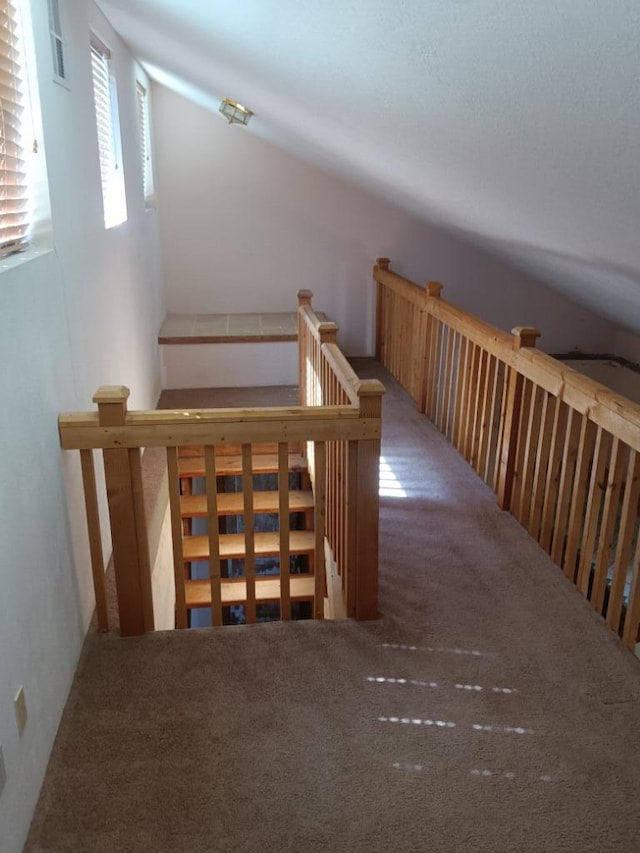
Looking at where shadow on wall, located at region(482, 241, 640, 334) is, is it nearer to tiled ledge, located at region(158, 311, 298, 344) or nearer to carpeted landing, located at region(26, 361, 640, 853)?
carpeted landing, located at region(26, 361, 640, 853)

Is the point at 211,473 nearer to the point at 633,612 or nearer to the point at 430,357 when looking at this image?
the point at 633,612

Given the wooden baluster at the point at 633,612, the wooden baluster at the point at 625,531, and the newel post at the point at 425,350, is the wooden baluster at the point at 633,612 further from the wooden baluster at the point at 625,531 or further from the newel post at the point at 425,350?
the newel post at the point at 425,350

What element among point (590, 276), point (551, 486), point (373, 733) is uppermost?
point (590, 276)

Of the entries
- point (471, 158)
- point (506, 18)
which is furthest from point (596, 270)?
point (506, 18)

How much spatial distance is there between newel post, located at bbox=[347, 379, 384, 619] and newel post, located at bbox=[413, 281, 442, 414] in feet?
6.86

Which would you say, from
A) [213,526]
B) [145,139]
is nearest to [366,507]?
[213,526]

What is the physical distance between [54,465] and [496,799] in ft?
4.92

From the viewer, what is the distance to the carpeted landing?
5.38 ft

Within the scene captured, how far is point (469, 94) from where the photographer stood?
5.54 ft

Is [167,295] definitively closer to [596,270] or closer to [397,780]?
[596,270]

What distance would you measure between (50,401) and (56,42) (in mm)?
1262

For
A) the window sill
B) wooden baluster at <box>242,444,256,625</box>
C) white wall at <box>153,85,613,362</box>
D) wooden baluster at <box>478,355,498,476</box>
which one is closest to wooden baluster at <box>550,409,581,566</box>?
wooden baluster at <box>478,355,498,476</box>

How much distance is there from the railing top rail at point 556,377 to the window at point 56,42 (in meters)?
2.03

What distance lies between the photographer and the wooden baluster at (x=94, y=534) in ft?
7.27
